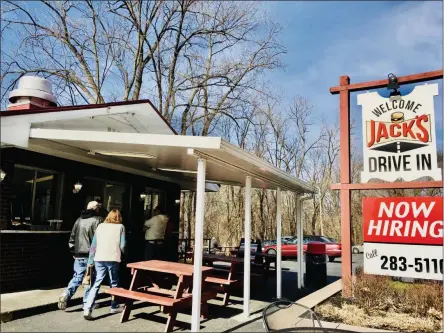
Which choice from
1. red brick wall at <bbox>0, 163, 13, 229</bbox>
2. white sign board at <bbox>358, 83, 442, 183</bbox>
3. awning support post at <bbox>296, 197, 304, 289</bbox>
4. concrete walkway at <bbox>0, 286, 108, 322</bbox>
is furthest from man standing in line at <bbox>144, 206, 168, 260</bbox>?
white sign board at <bbox>358, 83, 442, 183</bbox>

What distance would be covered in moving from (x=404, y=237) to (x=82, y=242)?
5.91 metres

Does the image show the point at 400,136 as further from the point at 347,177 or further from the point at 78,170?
the point at 78,170

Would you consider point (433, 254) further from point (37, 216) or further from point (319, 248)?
point (37, 216)

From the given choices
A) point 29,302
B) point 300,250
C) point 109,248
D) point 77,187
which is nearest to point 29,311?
point 29,302

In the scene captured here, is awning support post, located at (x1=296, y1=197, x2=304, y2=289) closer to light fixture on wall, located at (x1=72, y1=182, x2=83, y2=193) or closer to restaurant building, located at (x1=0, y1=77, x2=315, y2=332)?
restaurant building, located at (x1=0, y1=77, x2=315, y2=332)

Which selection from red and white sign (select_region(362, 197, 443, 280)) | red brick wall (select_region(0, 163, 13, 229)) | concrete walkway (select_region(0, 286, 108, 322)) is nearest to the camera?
concrete walkway (select_region(0, 286, 108, 322))

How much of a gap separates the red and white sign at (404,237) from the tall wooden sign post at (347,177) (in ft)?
1.19

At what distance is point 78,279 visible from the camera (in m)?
5.91

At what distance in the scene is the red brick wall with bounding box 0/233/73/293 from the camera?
6.66 m

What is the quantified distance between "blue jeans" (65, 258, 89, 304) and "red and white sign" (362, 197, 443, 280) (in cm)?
527

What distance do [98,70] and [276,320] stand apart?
1847cm

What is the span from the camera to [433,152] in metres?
7.14

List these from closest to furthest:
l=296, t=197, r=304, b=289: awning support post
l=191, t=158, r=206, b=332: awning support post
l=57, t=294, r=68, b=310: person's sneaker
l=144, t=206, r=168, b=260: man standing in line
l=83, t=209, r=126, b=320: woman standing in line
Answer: l=191, t=158, r=206, b=332: awning support post < l=83, t=209, r=126, b=320: woman standing in line < l=57, t=294, r=68, b=310: person's sneaker < l=144, t=206, r=168, b=260: man standing in line < l=296, t=197, r=304, b=289: awning support post

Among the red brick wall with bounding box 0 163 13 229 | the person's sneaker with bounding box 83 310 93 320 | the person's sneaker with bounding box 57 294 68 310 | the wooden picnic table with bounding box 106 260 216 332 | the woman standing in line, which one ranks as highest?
the red brick wall with bounding box 0 163 13 229
